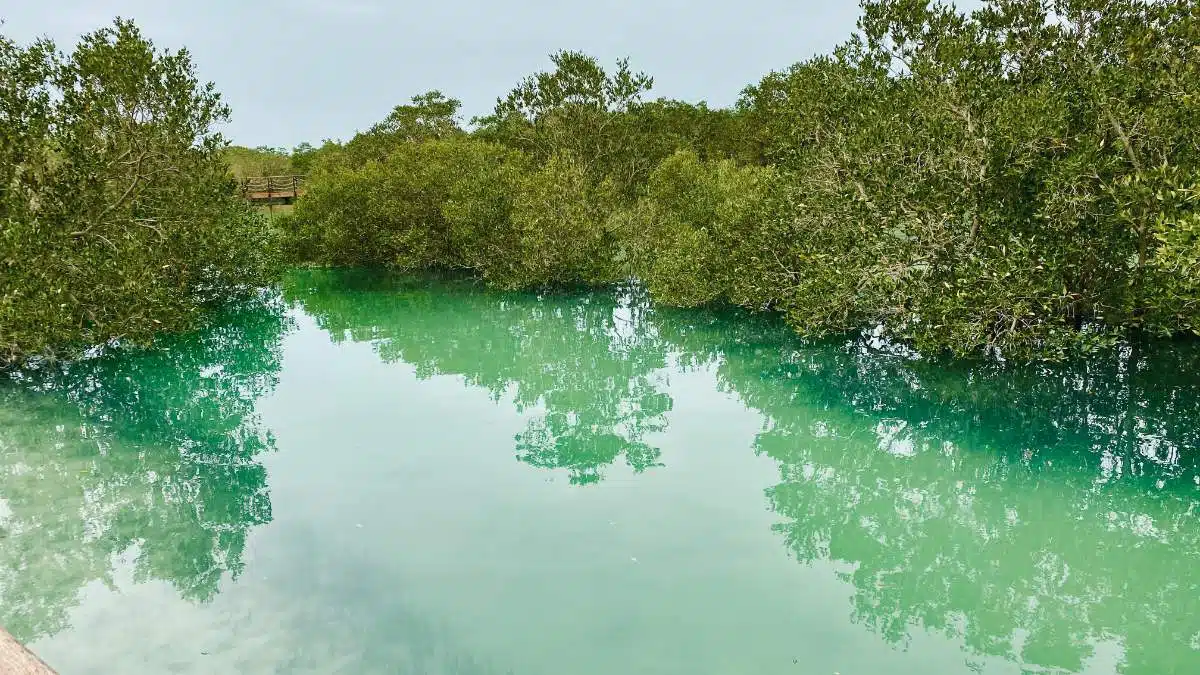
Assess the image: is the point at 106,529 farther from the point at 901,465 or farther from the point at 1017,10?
the point at 1017,10

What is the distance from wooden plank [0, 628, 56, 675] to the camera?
15.7 ft

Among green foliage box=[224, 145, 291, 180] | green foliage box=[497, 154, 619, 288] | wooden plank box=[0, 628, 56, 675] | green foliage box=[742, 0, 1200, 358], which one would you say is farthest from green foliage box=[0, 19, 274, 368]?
green foliage box=[224, 145, 291, 180]

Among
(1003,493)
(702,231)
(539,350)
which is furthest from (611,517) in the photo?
(702,231)

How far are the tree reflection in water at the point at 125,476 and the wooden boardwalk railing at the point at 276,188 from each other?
44305mm

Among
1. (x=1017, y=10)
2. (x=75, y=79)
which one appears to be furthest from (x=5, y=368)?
(x=1017, y=10)

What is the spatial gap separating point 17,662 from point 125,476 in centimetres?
1242

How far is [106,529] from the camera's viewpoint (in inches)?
525

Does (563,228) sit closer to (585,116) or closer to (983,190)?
(585,116)

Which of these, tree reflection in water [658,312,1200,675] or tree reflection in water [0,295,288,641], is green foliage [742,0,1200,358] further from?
tree reflection in water [0,295,288,641]

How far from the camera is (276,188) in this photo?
69.0m

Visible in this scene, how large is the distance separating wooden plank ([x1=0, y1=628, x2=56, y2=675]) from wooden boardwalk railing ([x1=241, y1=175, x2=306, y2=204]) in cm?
6563

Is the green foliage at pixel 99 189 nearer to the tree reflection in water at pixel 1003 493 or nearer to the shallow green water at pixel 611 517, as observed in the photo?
the shallow green water at pixel 611 517

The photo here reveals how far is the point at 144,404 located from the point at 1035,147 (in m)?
22.7

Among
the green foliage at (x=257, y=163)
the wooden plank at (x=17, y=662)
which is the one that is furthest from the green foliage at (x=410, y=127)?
the wooden plank at (x=17, y=662)
